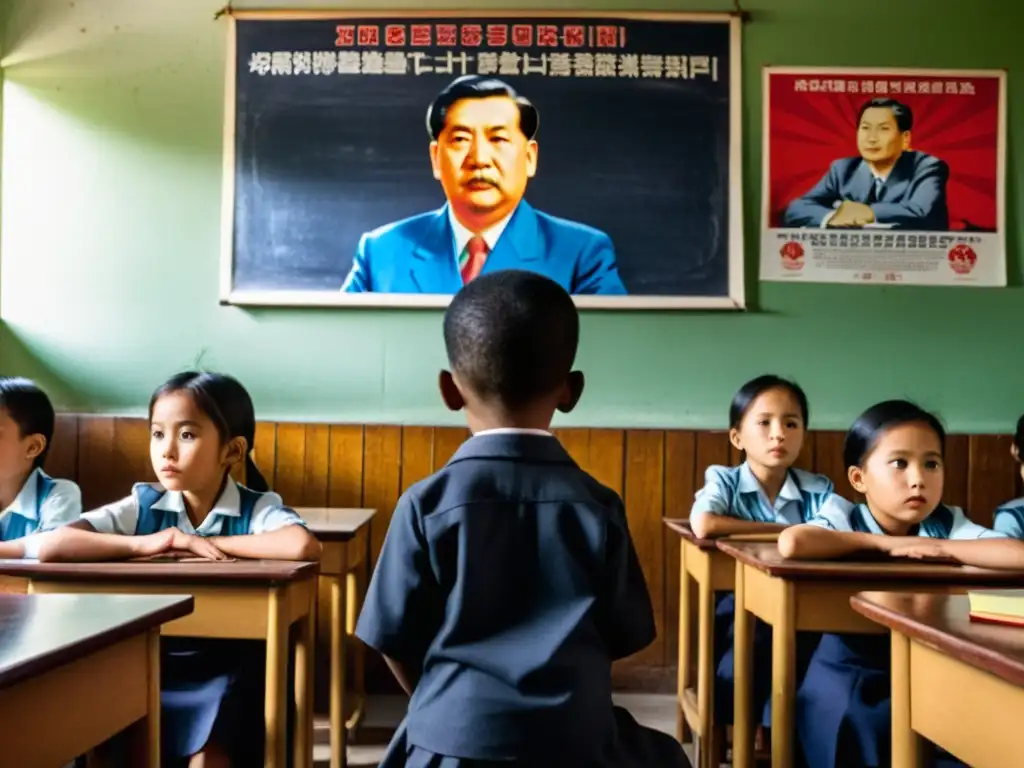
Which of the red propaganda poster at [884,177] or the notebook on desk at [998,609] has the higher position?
the red propaganda poster at [884,177]

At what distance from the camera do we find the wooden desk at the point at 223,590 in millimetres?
1543

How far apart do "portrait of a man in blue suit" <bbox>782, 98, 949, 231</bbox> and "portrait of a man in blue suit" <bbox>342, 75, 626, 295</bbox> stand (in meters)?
0.79

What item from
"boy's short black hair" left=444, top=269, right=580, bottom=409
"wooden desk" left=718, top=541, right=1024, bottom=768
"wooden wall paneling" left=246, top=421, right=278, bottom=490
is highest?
"boy's short black hair" left=444, top=269, right=580, bottom=409

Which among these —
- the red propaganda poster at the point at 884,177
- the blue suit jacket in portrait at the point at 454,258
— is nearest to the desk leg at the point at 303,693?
the blue suit jacket in portrait at the point at 454,258

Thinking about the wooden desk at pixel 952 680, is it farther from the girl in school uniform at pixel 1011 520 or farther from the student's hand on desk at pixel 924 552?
the girl in school uniform at pixel 1011 520

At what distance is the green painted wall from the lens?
3105 mm

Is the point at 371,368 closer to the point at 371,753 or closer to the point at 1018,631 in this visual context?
the point at 371,753

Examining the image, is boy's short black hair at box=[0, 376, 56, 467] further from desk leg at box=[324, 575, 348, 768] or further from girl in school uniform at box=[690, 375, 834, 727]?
girl in school uniform at box=[690, 375, 834, 727]

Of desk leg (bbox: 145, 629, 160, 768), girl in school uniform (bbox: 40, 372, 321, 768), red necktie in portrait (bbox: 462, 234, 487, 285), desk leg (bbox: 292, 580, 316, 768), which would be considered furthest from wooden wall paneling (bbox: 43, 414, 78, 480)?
desk leg (bbox: 145, 629, 160, 768)

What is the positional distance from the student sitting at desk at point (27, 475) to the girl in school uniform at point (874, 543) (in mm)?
1777

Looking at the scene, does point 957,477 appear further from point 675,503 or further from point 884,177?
point 884,177

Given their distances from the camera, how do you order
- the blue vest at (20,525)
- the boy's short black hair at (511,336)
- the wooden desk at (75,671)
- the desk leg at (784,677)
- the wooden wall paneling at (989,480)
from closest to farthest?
the wooden desk at (75,671) → the boy's short black hair at (511,336) → the desk leg at (784,677) → the blue vest at (20,525) → the wooden wall paneling at (989,480)

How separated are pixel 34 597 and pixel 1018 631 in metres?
1.30

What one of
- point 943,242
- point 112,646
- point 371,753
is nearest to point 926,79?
point 943,242
